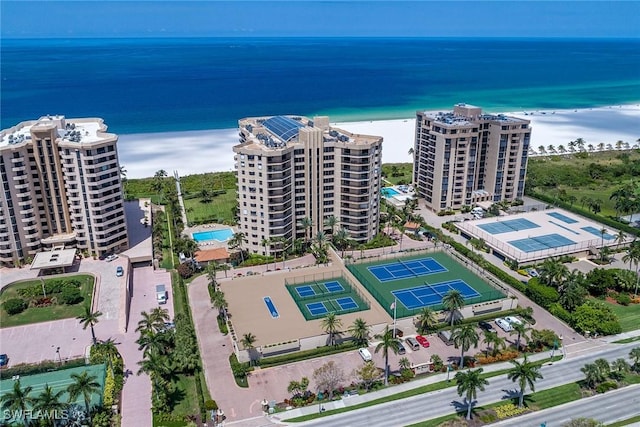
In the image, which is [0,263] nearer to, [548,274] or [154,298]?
[154,298]

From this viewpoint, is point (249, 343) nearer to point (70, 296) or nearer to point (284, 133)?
point (70, 296)

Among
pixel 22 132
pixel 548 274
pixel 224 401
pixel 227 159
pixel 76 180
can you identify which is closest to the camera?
pixel 224 401

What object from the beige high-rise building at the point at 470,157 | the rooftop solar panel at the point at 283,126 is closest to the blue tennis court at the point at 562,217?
the beige high-rise building at the point at 470,157

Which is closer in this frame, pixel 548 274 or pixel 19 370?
pixel 19 370

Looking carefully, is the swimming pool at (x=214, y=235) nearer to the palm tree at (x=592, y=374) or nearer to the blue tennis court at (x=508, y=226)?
the blue tennis court at (x=508, y=226)

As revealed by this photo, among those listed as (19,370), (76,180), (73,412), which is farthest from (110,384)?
(76,180)

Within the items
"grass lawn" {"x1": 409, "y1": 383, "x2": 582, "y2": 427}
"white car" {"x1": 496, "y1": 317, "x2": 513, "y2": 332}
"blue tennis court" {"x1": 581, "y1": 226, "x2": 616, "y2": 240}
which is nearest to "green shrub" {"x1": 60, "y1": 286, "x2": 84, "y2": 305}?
"grass lawn" {"x1": 409, "y1": 383, "x2": 582, "y2": 427}
